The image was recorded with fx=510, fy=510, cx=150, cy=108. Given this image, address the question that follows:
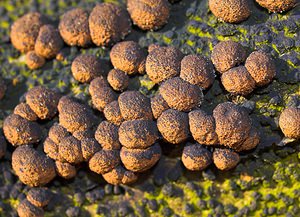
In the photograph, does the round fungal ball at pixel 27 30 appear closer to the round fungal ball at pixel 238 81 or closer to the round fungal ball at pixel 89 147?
the round fungal ball at pixel 89 147

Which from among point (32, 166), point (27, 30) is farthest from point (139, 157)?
point (27, 30)

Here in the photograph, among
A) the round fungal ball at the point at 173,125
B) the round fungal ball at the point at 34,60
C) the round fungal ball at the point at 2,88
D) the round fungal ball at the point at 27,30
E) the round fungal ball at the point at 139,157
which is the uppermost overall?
the round fungal ball at the point at 27,30

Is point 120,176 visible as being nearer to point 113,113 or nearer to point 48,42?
point 113,113

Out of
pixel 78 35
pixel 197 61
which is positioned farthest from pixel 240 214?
pixel 78 35

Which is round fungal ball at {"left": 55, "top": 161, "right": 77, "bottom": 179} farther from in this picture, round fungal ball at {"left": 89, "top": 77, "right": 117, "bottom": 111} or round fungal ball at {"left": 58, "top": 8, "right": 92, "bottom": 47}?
round fungal ball at {"left": 58, "top": 8, "right": 92, "bottom": 47}

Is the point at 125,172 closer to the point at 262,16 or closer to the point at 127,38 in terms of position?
the point at 127,38

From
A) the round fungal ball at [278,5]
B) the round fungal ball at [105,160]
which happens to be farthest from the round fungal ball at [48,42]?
the round fungal ball at [278,5]
